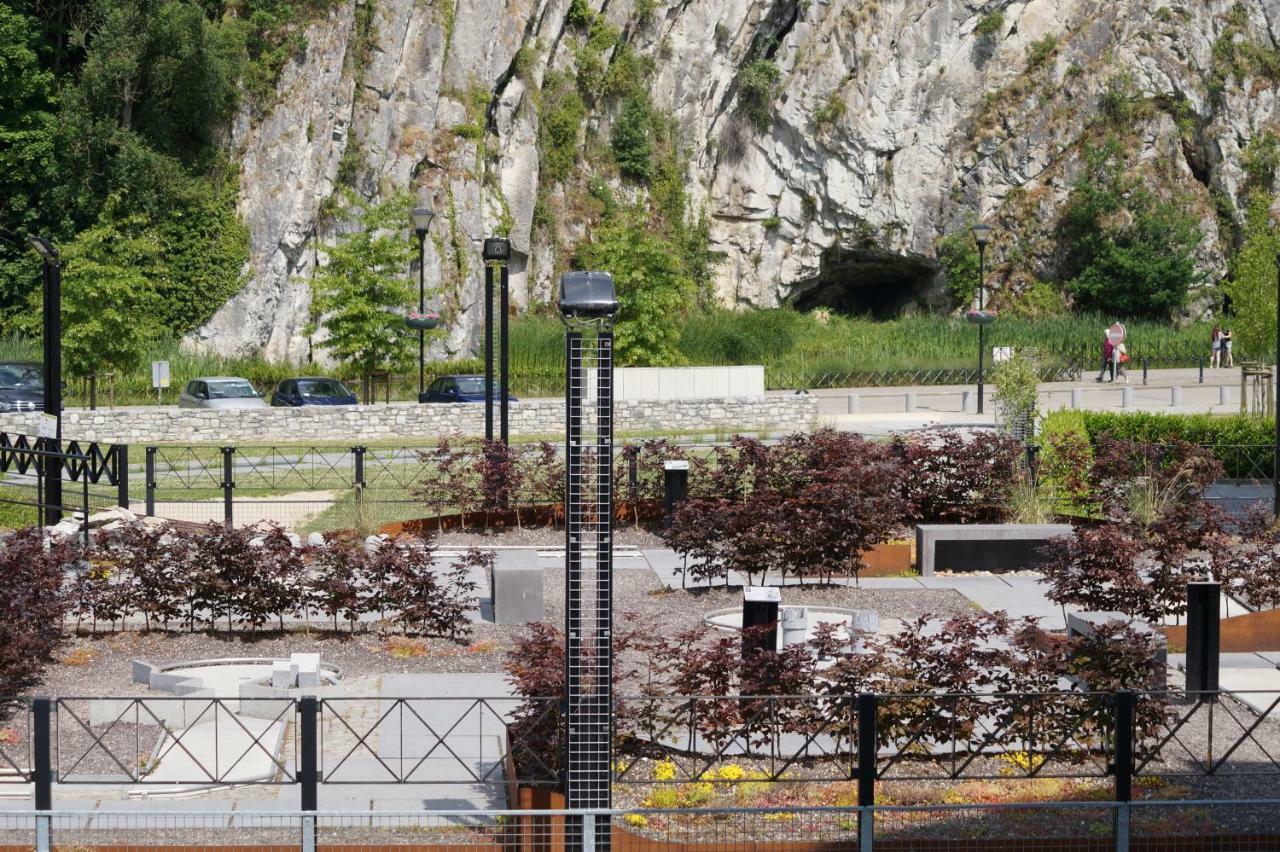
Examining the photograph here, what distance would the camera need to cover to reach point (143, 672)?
39.0 feet

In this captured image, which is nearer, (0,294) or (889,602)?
(889,602)

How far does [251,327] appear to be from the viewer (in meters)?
44.9

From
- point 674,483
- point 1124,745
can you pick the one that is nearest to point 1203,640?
point 1124,745

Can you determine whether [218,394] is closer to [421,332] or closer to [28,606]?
[421,332]

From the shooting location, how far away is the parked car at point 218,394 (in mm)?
34188

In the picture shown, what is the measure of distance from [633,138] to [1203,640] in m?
47.3

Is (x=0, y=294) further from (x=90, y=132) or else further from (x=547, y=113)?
(x=547, y=113)

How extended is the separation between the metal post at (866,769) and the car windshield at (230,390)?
93.2ft

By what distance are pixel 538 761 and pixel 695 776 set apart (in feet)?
3.21

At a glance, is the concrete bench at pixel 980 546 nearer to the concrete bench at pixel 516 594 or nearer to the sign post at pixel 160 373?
the concrete bench at pixel 516 594

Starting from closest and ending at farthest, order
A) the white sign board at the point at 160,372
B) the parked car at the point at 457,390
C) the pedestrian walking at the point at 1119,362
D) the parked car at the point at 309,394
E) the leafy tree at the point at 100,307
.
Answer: the parked car at the point at 309,394 → the parked car at the point at 457,390 → the leafy tree at the point at 100,307 → the white sign board at the point at 160,372 → the pedestrian walking at the point at 1119,362

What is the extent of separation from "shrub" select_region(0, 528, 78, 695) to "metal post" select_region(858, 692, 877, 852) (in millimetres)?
6475

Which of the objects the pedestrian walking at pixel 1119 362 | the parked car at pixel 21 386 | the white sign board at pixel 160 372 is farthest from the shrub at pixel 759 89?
the parked car at pixel 21 386

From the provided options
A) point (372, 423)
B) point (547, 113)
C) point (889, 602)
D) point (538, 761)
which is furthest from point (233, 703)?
point (547, 113)
